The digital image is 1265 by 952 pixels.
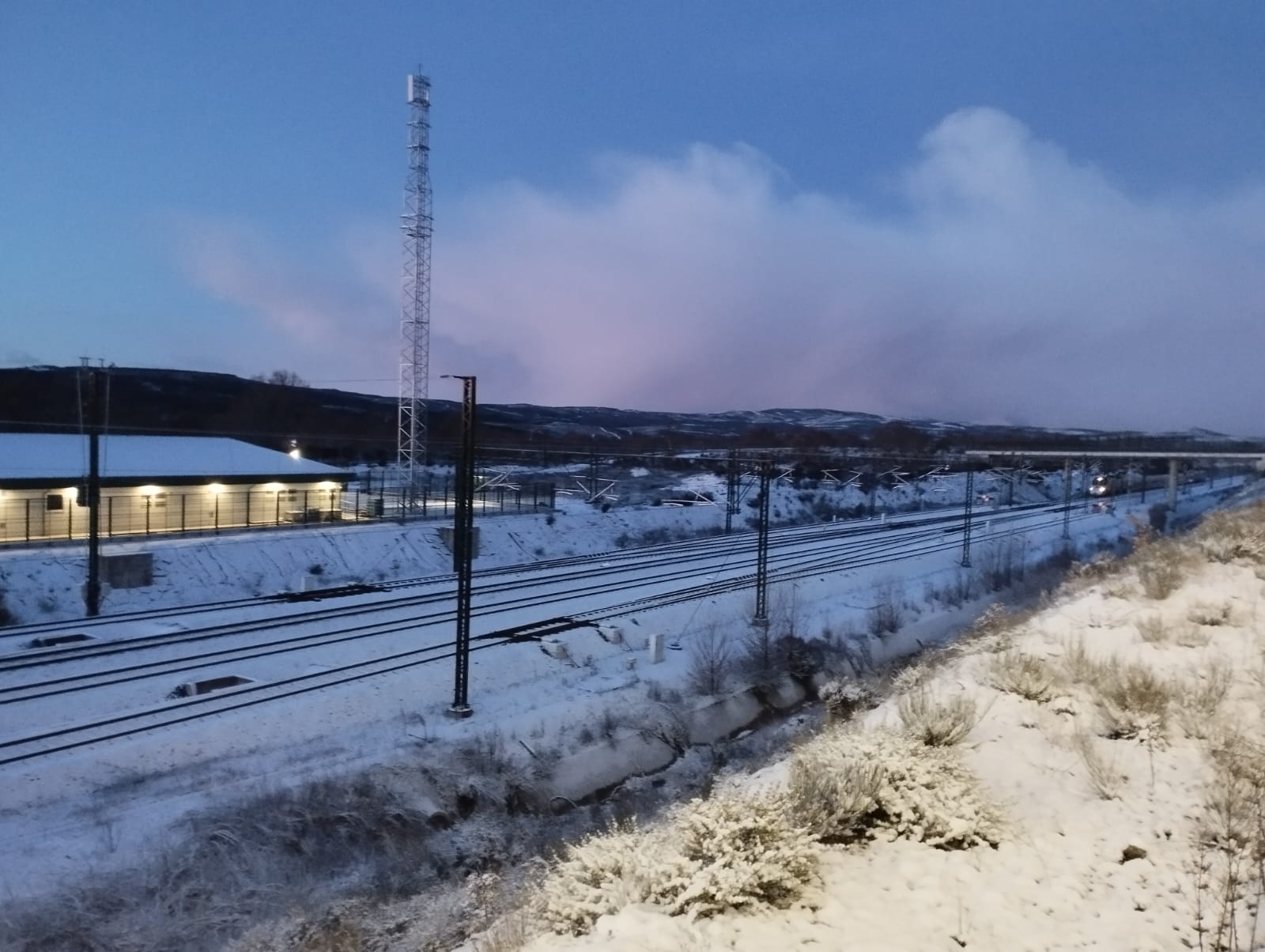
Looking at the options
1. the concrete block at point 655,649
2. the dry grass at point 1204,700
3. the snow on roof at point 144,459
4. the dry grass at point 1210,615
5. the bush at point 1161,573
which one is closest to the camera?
the dry grass at point 1204,700

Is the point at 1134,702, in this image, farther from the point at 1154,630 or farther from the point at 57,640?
the point at 57,640

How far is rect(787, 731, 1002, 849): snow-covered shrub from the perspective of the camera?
635 cm

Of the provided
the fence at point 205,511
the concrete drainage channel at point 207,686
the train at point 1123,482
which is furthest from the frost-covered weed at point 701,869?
the train at point 1123,482

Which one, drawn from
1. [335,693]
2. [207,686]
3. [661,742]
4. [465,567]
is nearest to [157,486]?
[207,686]

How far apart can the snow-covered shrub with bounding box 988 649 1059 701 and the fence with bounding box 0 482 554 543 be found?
33.3m

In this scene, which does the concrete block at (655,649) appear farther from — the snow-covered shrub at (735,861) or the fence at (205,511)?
the fence at (205,511)

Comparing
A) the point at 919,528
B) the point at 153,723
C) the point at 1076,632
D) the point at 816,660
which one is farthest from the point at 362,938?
the point at 919,528

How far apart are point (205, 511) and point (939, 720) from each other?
36733 mm

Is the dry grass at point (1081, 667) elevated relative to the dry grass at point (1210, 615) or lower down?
lower down

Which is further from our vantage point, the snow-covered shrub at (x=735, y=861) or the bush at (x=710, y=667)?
the bush at (x=710, y=667)

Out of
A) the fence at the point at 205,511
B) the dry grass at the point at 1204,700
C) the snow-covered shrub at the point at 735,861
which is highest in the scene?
the dry grass at the point at 1204,700

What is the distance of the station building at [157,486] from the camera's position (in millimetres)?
32562

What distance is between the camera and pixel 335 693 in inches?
695

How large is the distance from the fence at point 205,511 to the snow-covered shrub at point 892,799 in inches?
1311
